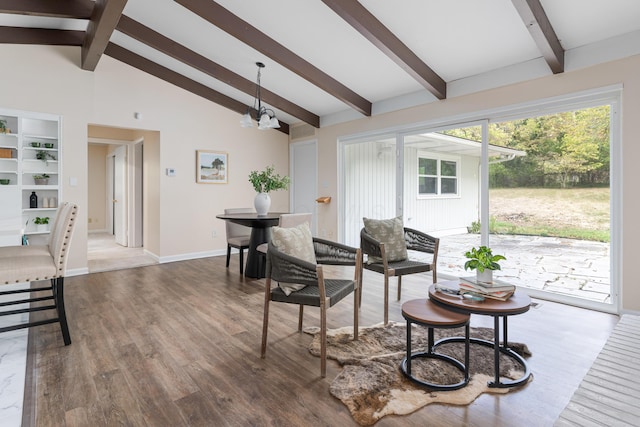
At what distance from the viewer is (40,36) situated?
14.0 ft

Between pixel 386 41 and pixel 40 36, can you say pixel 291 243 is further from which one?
pixel 40 36

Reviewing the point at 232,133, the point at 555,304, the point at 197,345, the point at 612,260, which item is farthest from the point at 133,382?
the point at 232,133

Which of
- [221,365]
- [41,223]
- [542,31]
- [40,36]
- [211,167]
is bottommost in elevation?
[221,365]

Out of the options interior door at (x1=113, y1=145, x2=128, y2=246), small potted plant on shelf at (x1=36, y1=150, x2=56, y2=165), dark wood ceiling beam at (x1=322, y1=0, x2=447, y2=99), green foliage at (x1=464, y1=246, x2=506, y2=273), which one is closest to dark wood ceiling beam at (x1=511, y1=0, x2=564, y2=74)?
dark wood ceiling beam at (x1=322, y1=0, x2=447, y2=99)

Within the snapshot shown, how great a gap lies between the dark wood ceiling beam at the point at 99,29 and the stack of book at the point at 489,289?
148 inches

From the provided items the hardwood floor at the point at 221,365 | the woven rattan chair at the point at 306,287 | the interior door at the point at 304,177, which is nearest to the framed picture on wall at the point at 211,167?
the interior door at the point at 304,177

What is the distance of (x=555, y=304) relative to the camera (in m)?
3.49

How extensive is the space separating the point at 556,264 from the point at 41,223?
611 centimetres

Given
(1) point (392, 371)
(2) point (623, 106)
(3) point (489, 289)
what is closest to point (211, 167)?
(1) point (392, 371)

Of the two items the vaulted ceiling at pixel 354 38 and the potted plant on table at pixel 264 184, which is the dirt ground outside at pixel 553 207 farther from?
the potted plant on table at pixel 264 184

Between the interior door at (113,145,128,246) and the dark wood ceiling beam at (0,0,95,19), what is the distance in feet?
12.3

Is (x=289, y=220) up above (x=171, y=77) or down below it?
below

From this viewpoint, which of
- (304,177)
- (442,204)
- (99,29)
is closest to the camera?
(99,29)

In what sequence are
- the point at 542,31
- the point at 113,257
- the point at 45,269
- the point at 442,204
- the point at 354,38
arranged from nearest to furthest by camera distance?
1. the point at 45,269
2. the point at 542,31
3. the point at 354,38
4. the point at 442,204
5. the point at 113,257
